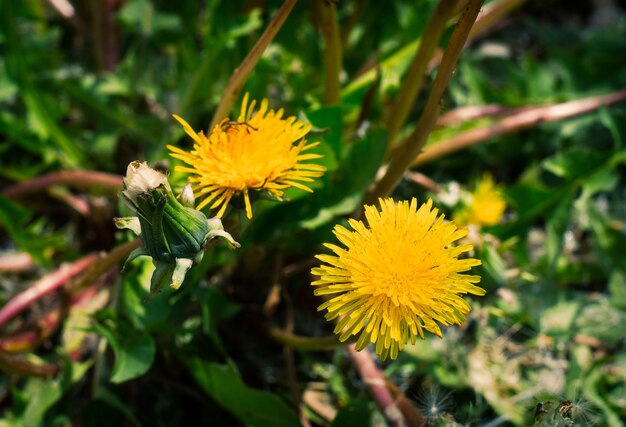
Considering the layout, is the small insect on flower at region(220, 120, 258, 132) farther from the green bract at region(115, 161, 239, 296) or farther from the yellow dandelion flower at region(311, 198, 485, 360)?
the yellow dandelion flower at region(311, 198, 485, 360)

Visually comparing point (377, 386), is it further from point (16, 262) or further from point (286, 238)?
point (16, 262)

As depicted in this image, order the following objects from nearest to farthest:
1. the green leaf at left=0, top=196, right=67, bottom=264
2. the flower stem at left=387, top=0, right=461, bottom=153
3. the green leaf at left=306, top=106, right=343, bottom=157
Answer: the flower stem at left=387, top=0, right=461, bottom=153, the green leaf at left=306, top=106, right=343, bottom=157, the green leaf at left=0, top=196, right=67, bottom=264

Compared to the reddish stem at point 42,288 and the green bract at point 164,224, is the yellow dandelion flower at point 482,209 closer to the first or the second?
the green bract at point 164,224

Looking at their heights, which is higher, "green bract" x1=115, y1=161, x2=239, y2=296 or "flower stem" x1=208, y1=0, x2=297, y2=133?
"flower stem" x1=208, y1=0, x2=297, y2=133

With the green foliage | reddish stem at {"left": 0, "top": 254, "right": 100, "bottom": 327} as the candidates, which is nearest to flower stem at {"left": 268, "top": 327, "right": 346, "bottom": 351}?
the green foliage

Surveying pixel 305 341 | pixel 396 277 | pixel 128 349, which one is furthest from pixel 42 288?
pixel 396 277

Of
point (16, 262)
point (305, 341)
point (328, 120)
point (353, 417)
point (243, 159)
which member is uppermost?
point (16, 262)

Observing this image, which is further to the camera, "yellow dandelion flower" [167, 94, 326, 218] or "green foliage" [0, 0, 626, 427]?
"green foliage" [0, 0, 626, 427]
